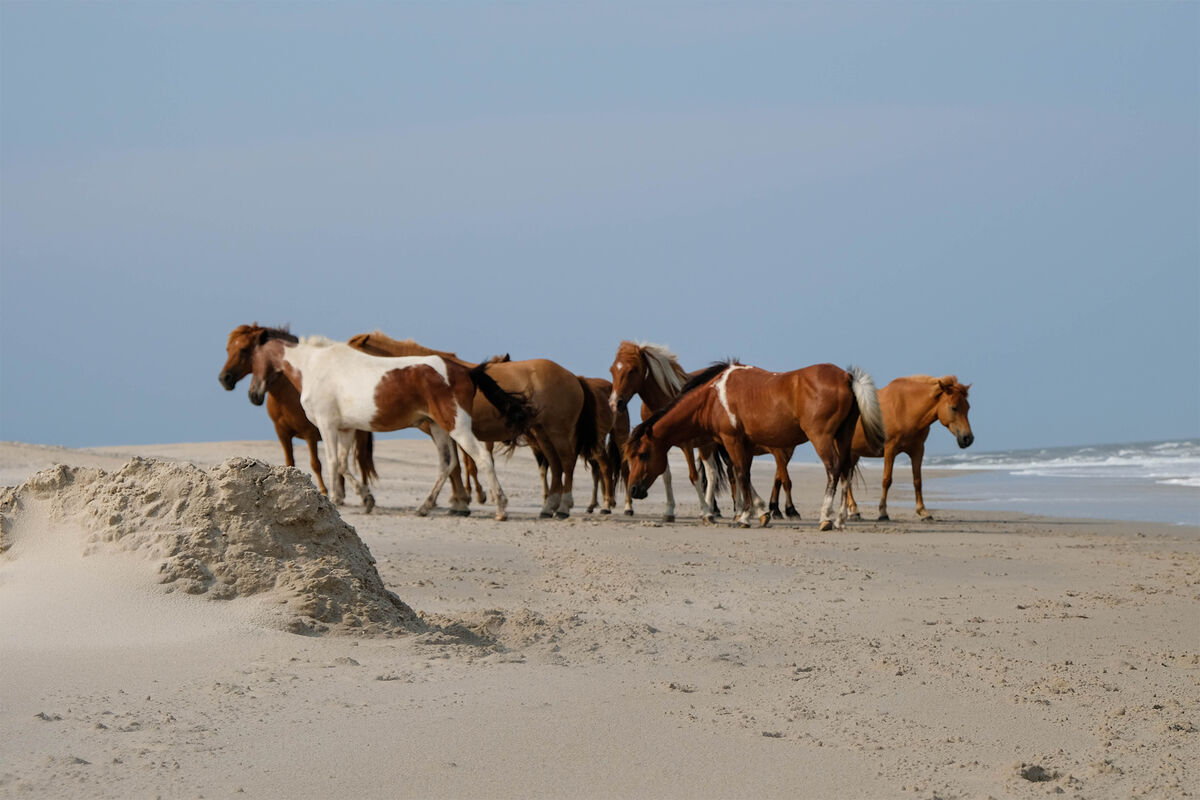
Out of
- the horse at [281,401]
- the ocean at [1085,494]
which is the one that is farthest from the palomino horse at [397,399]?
the ocean at [1085,494]

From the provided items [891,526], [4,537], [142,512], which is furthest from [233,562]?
[891,526]

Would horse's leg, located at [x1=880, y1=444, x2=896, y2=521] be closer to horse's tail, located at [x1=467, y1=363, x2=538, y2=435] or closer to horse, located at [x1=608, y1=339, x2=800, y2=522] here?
horse, located at [x1=608, y1=339, x2=800, y2=522]

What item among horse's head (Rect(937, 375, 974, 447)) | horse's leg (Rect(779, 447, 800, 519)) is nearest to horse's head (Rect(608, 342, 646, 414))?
horse's leg (Rect(779, 447, 800, 519))

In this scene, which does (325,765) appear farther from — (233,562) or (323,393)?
(323,393)

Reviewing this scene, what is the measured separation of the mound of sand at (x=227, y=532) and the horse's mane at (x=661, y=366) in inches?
384

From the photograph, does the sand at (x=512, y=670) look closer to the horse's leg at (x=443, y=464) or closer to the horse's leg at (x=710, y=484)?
the horse's leg at (x=443, y=464)

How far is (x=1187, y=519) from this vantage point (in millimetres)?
16422

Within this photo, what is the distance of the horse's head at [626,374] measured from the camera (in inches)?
619

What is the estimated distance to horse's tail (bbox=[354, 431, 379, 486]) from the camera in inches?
623

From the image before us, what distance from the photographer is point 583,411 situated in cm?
1561

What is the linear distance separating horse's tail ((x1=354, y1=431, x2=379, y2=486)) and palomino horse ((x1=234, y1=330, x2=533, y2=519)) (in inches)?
34.0

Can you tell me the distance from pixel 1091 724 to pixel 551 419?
10.4 metres

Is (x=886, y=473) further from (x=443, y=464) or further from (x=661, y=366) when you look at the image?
(x=443, y=464)

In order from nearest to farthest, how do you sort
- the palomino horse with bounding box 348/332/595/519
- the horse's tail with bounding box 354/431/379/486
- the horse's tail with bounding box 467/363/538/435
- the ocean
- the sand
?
the sand → the horse's tail with bounding box 467/363/538/435 → the palomino horse with bounding box 348/332/595/519 → the horse's tail with bounding box 354/431/379/486 → the ocean
